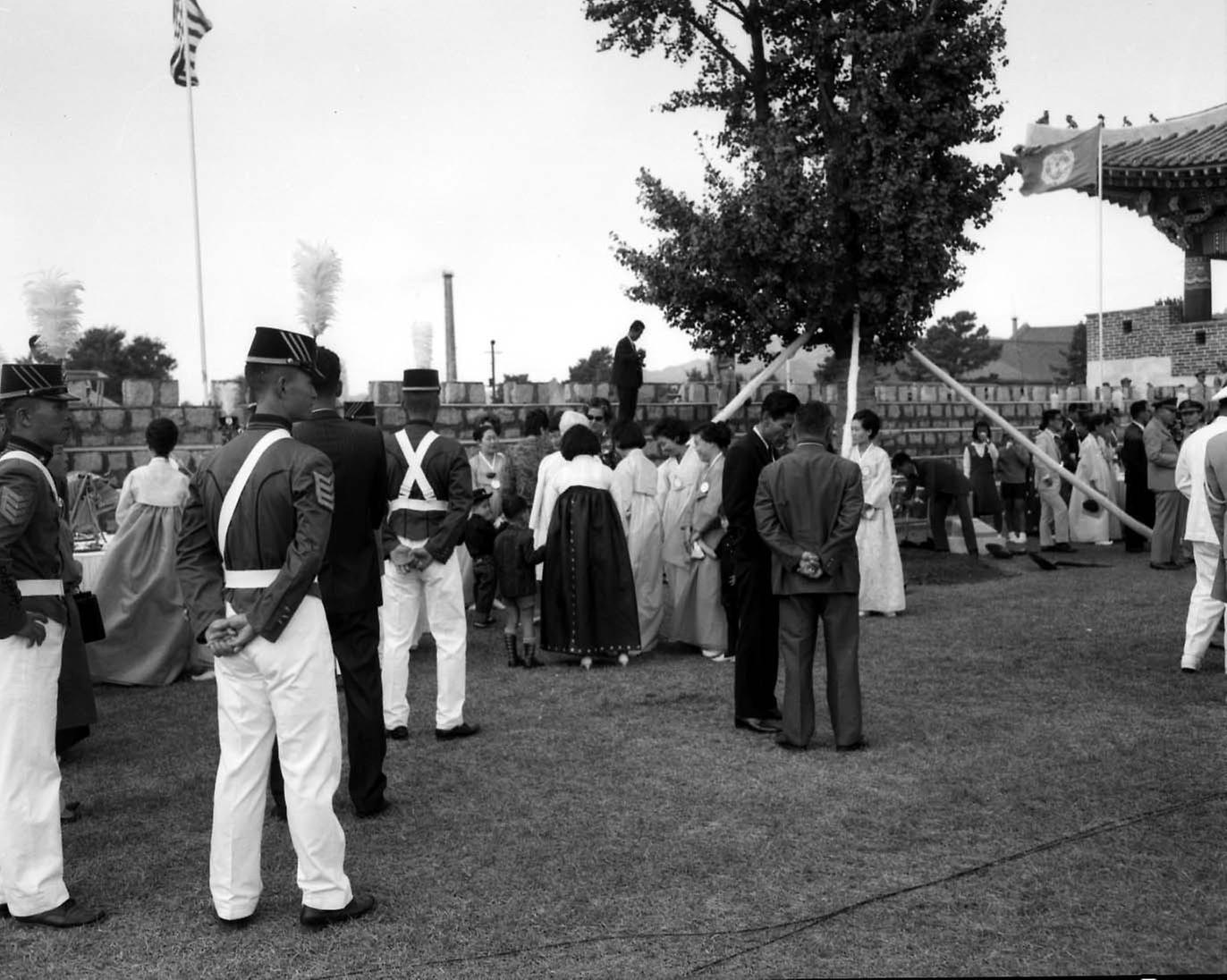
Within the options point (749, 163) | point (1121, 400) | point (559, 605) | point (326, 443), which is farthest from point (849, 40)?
point (1121, 400)

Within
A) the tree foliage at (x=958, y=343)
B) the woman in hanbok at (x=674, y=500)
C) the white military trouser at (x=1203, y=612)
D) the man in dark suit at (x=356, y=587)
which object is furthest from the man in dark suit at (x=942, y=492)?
the tree foliage at (x=958, y=343)

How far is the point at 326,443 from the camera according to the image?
5.05m

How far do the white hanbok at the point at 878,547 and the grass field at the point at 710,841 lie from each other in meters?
2.61

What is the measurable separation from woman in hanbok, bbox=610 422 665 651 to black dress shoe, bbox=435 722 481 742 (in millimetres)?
2802

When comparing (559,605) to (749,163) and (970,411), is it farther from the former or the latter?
(970,411)

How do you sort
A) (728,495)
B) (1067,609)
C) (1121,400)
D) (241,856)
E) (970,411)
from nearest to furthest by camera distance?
(241,856)
(728,495)
(1067,609)
(970,411)
(1121,400)

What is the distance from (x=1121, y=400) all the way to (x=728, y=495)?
68.3 ft

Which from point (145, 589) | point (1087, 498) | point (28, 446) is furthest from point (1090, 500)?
point (28, 446)

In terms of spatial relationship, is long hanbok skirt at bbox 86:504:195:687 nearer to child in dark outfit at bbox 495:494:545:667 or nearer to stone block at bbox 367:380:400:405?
child in dark outfit at bbox 495:494:545:667

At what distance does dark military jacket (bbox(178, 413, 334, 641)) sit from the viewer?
366 centimetres

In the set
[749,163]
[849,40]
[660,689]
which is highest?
[849,40]

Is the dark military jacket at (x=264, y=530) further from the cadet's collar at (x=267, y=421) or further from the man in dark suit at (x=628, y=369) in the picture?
the man in dark suit at (x=628, y=369)

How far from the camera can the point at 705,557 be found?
870 cm

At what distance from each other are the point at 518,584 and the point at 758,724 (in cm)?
265
